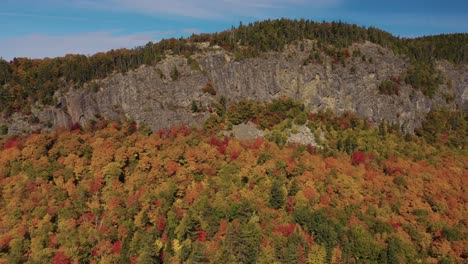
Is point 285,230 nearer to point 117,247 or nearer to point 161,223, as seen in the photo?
point 161,223

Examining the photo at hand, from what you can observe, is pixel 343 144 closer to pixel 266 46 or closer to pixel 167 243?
pixel 266 46

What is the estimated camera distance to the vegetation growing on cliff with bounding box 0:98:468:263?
60.7 meters

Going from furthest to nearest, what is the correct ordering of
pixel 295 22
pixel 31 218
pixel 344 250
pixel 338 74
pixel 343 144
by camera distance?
1. pixel 295 22
2. pixel 338 74
3. pixel 343 144
4. pixel 31 218
5. pixel 344 250

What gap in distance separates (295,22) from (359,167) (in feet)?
216

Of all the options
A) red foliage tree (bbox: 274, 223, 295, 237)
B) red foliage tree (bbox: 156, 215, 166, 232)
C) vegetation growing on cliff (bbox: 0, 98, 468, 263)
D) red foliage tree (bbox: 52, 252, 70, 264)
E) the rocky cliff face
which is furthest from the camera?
the rocky cliff face

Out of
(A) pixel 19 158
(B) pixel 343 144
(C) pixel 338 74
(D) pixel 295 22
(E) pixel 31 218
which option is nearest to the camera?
(E) pixel 31 218

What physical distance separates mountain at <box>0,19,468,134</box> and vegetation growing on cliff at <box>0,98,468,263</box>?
8235mm

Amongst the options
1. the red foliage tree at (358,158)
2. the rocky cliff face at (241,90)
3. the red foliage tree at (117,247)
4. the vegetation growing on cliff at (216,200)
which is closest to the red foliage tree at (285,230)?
the vegetation growing on cliff at (216,200)

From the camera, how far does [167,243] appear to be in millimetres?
63625

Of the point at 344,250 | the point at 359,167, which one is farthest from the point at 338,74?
the point at 344,250

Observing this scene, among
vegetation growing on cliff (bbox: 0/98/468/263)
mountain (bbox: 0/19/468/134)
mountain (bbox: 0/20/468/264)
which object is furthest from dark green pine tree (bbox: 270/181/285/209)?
mountain (bbox: 0/19/468/134)

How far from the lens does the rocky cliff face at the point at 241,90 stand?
3809 inches

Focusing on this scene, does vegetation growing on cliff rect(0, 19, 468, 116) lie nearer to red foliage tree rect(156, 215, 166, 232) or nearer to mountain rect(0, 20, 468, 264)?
mountain rect(0, 20, 468, 264)

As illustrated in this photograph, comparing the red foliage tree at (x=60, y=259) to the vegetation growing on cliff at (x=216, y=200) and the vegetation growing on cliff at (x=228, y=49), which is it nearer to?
the vegetation growing on cliff at (x=216, y=200)
